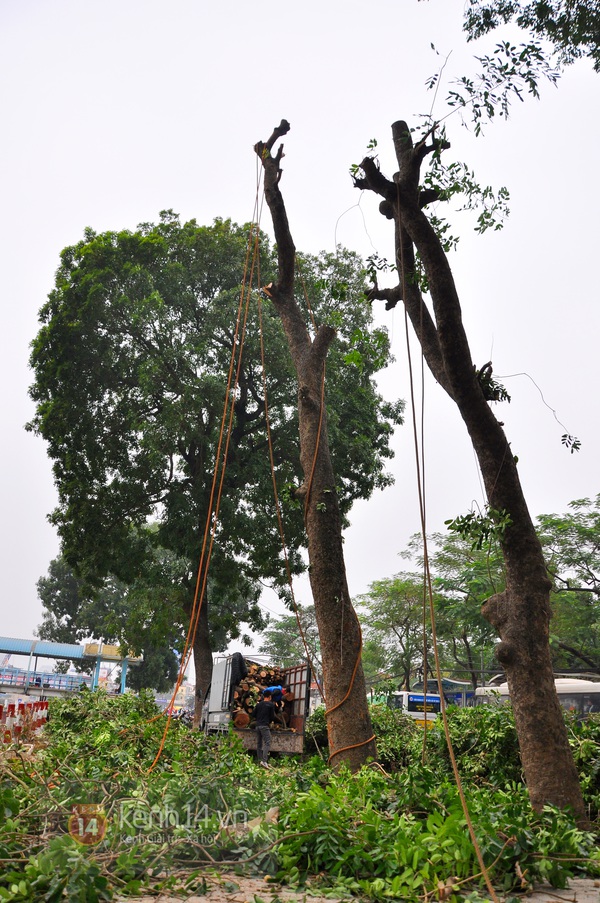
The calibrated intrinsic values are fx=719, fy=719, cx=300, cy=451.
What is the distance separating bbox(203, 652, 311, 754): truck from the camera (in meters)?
11.4

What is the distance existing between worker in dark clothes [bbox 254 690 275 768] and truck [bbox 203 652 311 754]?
0.22 metres

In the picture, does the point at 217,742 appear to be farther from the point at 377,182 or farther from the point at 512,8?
the point at 512,8

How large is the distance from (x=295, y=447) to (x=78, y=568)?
18.9 ft

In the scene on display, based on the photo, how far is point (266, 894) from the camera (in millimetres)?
3533

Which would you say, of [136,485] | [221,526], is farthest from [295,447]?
[136,485]

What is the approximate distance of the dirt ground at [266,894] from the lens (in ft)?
10.9

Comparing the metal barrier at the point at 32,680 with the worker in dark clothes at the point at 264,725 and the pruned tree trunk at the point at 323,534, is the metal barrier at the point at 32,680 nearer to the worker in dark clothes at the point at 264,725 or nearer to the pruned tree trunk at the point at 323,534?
the worker in dark clothes at the point at 264,725

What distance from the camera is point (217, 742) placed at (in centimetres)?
851

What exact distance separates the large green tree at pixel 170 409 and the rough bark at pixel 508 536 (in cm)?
919

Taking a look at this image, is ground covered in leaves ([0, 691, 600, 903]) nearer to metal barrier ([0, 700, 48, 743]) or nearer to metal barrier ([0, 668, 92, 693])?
metal barrier ([0, 700, 48, 743])

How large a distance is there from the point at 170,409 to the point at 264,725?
697 centimetres

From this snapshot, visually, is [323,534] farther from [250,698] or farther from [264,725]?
[250,698]
